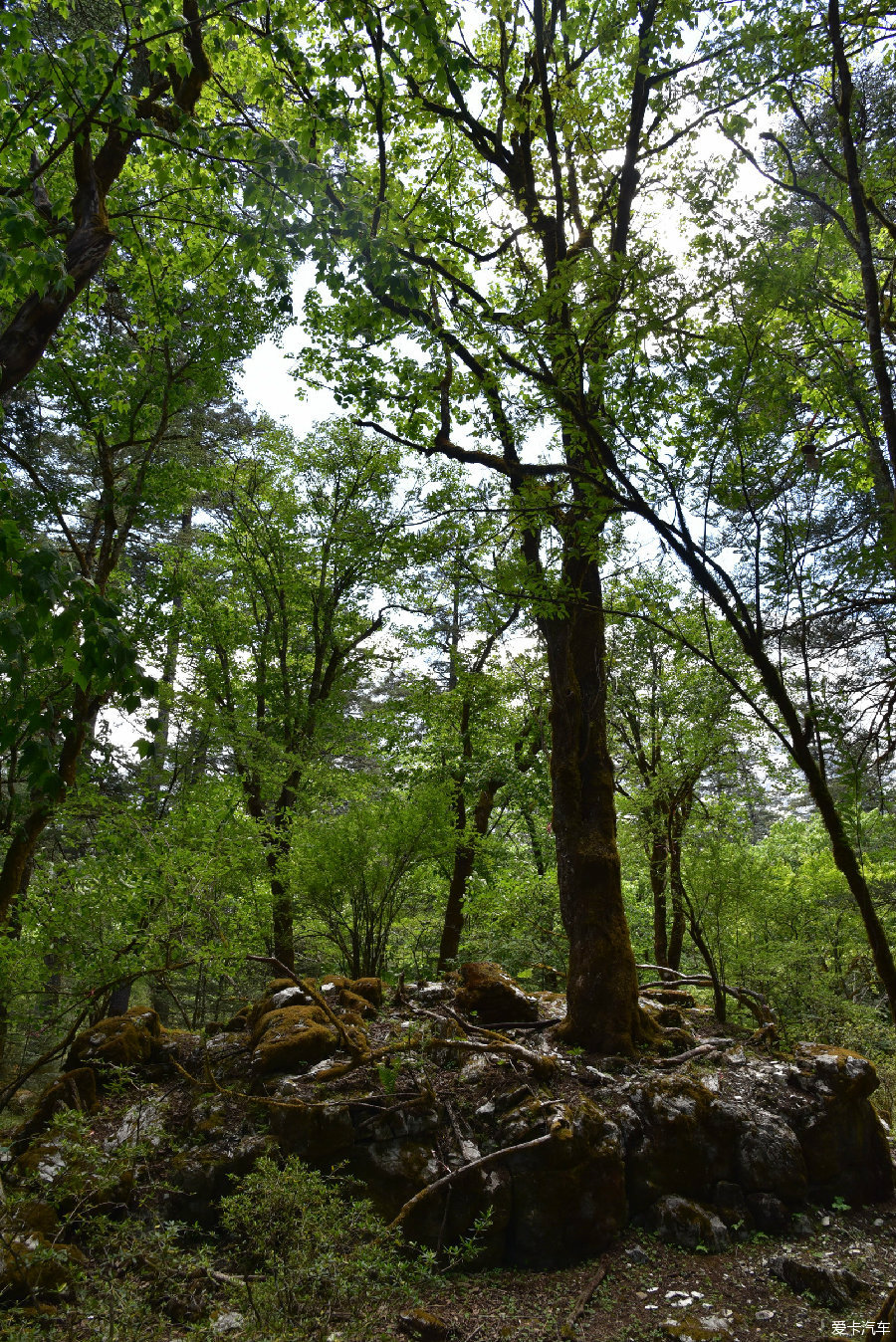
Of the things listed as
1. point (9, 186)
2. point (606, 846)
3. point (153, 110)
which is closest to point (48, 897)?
point (606, 846)

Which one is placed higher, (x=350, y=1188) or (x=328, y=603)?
(x=328, y=603)

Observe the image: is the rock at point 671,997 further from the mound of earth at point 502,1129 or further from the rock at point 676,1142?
the rock at point 676,1142

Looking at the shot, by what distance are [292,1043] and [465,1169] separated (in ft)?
6.59

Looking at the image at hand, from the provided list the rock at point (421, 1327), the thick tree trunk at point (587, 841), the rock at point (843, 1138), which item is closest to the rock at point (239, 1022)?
the thick tree trunk at point (587, 841)

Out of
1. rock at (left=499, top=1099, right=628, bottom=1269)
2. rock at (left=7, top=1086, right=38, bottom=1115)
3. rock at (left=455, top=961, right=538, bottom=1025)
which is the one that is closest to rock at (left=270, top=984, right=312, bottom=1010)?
rock at (left=455, top=961, right=538, bottom=1025)

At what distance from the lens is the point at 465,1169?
4770 mm

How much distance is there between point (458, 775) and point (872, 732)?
837 centimetres

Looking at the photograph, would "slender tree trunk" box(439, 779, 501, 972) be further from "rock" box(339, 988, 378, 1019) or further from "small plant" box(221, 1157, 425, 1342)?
"small plant" box(221, 1157, 425, 1342)

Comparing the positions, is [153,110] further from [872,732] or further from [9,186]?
[872,732]

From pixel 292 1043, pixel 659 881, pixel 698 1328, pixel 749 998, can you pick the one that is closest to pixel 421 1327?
pixel 698 1328

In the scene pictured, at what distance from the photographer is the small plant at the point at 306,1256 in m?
3.22

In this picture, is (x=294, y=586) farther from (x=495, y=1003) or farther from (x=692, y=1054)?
(x=692, y=1054)

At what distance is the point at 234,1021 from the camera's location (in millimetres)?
7445

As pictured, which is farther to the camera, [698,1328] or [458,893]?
[458,893]
